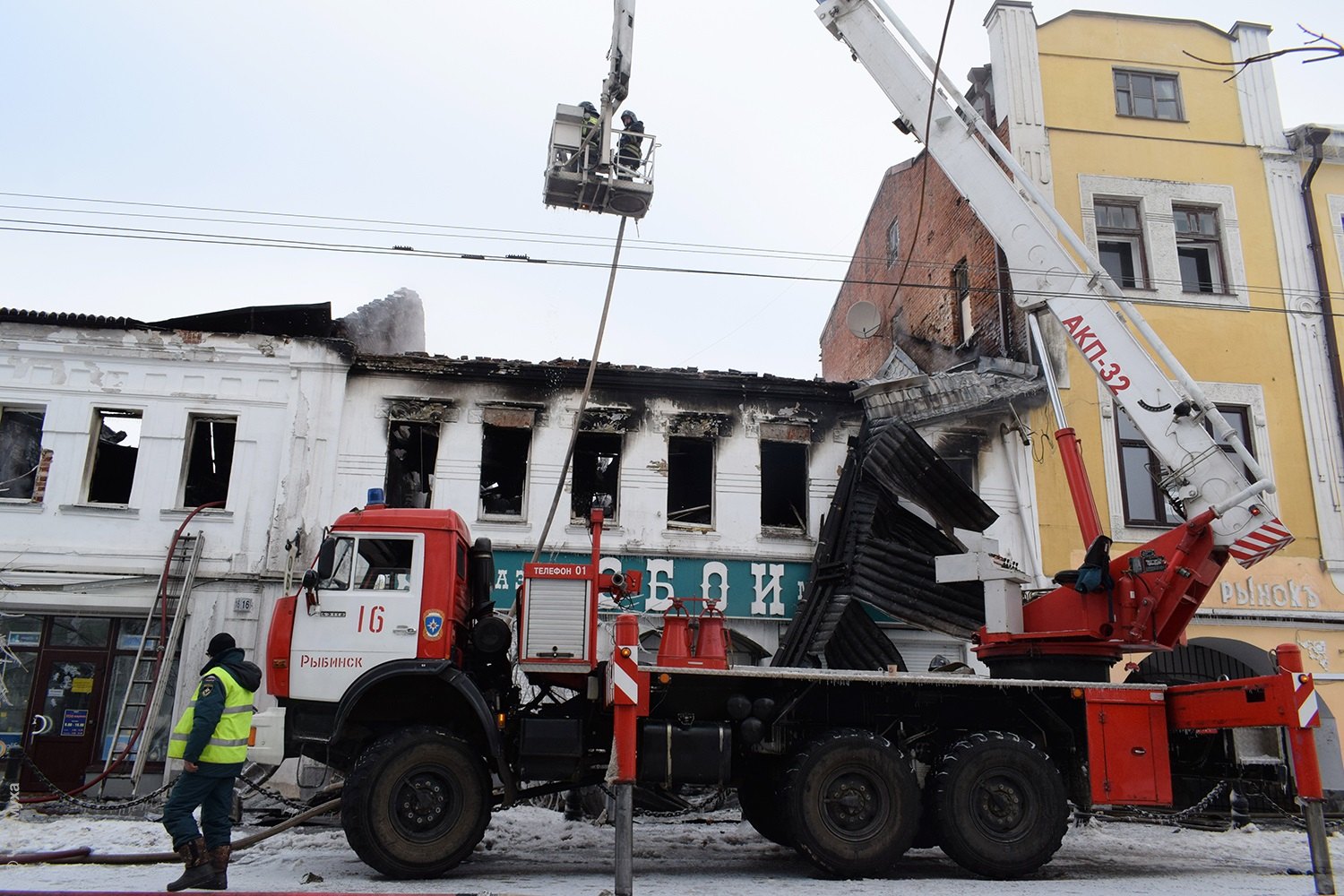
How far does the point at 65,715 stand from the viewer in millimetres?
13930

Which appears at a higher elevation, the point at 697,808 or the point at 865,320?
the point at 865,320

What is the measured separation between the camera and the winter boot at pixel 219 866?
24.1 feet

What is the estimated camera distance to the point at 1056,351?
15.7 metres

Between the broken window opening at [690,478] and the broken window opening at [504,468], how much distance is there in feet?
7.64

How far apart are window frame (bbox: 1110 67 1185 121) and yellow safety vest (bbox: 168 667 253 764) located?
16.1m

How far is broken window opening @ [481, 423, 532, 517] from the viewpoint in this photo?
1571 cm

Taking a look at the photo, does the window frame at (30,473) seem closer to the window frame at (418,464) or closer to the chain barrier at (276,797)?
the window frame at (418,464)

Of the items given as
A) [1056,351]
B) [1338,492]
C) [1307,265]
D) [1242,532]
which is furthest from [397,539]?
[1307,265]

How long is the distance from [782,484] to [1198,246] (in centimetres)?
786

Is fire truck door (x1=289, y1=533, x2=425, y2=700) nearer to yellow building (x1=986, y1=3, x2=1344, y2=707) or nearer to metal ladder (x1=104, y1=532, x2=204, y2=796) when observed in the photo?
metal ladder (x1=104, y1=532, x2=204, y2=796)

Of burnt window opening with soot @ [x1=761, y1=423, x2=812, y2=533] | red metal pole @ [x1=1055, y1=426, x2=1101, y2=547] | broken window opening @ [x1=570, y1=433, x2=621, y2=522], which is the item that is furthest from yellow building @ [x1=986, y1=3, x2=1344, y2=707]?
broken window opening @ [x1=570, y1=433, x2=621, y2=522]

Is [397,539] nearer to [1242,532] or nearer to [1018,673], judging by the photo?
[1018,673]

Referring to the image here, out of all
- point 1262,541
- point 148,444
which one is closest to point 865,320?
point 1262,541

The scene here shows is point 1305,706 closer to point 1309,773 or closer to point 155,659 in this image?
point 1309,773
